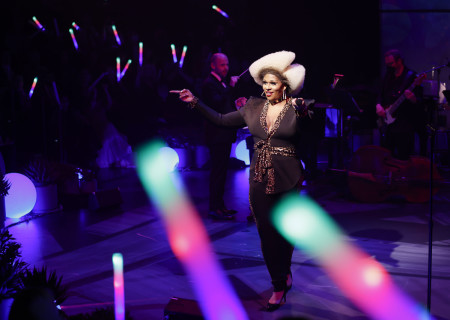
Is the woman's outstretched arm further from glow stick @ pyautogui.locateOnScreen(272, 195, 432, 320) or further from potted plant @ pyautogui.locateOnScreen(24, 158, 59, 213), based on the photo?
potted plant @ pyautogui.locateOnScreen(24, 158, 59, 213)

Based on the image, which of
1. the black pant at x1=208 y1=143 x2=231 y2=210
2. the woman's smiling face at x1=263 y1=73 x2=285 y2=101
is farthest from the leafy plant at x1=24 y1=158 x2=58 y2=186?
the woman's smiling face at x1=263 y1=73 x2=285 y2=101

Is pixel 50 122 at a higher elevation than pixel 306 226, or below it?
higher

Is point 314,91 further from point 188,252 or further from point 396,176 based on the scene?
point 188,252

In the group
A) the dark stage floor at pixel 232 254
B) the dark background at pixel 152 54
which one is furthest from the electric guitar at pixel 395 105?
the dark background at pixel 152 54

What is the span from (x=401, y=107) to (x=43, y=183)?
4.85 m

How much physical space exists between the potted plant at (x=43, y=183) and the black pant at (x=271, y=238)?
3783 millimetres

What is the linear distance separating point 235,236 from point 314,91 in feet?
18.4

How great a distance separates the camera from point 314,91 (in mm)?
10383

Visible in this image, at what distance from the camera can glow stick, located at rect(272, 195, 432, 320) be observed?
3518 mm

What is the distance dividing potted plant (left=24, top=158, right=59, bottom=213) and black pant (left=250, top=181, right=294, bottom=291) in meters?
3.78

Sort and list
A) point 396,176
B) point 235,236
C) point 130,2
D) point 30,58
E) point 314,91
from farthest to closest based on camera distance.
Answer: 1. point 130,2
2. point 314,91
3. point 30,58
4. point 396,176
5. point 235,236

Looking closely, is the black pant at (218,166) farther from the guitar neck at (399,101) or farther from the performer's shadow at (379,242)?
the guitar neck at (399,101)

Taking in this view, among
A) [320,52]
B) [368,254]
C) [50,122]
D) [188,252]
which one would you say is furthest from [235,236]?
[320,52]

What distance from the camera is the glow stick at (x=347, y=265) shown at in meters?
3.52
